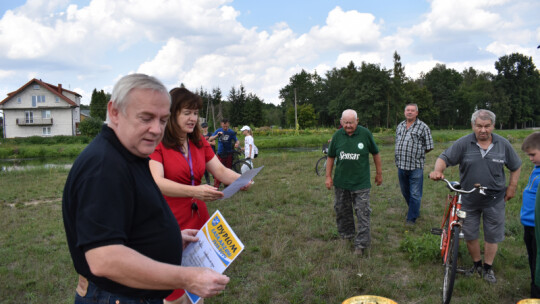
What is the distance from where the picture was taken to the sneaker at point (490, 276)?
4.30 metres

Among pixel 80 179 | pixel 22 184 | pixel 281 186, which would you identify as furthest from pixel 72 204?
pixel 22 184

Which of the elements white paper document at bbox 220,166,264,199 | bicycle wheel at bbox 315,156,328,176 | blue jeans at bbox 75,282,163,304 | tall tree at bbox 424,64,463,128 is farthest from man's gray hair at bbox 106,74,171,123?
tall tree at bbox 424,64,463,128

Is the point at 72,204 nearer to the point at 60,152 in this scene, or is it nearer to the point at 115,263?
the point at 115,263

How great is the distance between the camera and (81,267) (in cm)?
142

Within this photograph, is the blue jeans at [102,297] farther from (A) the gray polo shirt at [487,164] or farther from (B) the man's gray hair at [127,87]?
(A) the gray polo shirt at [487,164]

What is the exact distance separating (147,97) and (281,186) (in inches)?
365

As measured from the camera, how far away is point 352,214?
5.73 metres

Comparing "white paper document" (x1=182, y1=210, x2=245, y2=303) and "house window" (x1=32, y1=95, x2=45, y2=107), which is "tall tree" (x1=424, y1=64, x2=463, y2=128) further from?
"white paper document" (x1=182, y1=210, x2=245, y2=303)

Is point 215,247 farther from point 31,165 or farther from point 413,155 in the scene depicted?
point 31,165

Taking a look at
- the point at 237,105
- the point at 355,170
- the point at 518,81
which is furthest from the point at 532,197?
the point at 518,81

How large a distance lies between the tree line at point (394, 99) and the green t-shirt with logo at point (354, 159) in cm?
5143

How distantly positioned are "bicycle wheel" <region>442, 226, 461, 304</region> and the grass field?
0.53 ft

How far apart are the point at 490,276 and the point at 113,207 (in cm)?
477

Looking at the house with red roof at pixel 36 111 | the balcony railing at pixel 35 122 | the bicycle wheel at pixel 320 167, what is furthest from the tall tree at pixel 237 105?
the bicycle wheel at pixel 320 167
